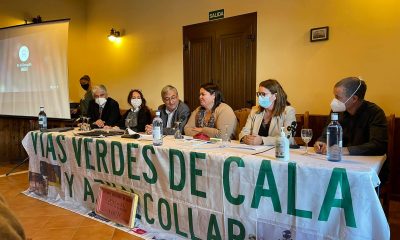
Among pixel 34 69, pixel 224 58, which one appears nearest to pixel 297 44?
pixel 224 58

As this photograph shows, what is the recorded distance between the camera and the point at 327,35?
9.84ft

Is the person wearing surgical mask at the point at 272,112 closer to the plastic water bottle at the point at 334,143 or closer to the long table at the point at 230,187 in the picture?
the long table at the point at 230,187

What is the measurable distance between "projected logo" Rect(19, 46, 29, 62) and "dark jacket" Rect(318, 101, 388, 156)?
3884 mm

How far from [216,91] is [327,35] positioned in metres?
1.33

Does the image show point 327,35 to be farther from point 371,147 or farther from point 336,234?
point 336,234

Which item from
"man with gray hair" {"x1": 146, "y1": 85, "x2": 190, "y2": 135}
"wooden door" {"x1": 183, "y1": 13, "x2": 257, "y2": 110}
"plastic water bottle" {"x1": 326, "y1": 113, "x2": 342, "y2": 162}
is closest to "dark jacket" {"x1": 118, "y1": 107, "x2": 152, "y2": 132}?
"man with gray hair" {"x1": 146, "y1": 85, "x2": 190, "y2": 135}

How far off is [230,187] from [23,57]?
3.73 meters

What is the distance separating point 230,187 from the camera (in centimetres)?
166

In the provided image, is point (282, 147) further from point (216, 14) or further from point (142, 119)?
point (216, 14)

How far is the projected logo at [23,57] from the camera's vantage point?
4.04m

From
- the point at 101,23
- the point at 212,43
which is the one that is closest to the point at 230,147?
the point at 212,43

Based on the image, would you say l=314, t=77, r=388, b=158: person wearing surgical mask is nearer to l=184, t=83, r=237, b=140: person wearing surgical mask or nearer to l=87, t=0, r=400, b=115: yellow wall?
l=184, t=83, r=237, b=140: person wearing surgical mask

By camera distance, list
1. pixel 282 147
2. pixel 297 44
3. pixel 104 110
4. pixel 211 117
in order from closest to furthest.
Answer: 1. pixel 282 147
2. pixel 211 117
3. pixel 297 44
4. pixel 104 110

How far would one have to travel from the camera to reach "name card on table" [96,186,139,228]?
212 centimetres
